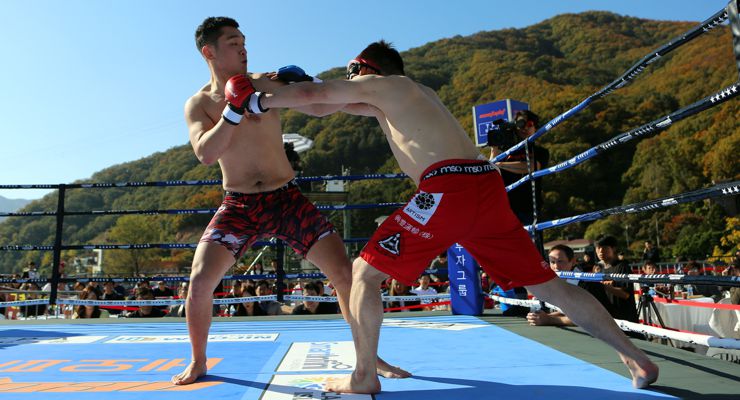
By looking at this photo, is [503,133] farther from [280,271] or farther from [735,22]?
[280,271]

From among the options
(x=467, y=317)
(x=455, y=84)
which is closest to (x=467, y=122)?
(x=455, y=84)

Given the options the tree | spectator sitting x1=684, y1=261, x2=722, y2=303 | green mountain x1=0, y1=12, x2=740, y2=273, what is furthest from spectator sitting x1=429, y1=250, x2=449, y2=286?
the tree

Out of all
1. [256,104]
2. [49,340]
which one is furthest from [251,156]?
[49,340]

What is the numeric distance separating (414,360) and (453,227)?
2.80ft

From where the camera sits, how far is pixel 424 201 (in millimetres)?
Answer: 1721

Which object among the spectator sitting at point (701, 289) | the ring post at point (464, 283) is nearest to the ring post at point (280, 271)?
the ring post at point (464, 283)

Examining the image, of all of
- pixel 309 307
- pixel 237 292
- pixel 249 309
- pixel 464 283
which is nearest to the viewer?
A: pixel 464 283

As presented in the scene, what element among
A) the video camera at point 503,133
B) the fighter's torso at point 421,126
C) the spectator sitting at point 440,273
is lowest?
the spectator sitting at point 440,273

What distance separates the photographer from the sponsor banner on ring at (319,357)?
2.15 metres

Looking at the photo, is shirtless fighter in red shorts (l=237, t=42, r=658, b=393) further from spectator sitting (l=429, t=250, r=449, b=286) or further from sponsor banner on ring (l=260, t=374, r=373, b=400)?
spectator sitting (l=429, t=250, r=449, b=286)

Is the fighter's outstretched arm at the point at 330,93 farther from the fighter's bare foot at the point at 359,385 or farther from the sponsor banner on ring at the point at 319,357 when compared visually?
the sponsor banner on ring at the point at 319,357

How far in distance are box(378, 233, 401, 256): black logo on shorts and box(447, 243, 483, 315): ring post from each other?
2399 mm

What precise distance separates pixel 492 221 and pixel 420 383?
62 cm

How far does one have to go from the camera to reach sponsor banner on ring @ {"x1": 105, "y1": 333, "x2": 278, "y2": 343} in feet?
9.96
